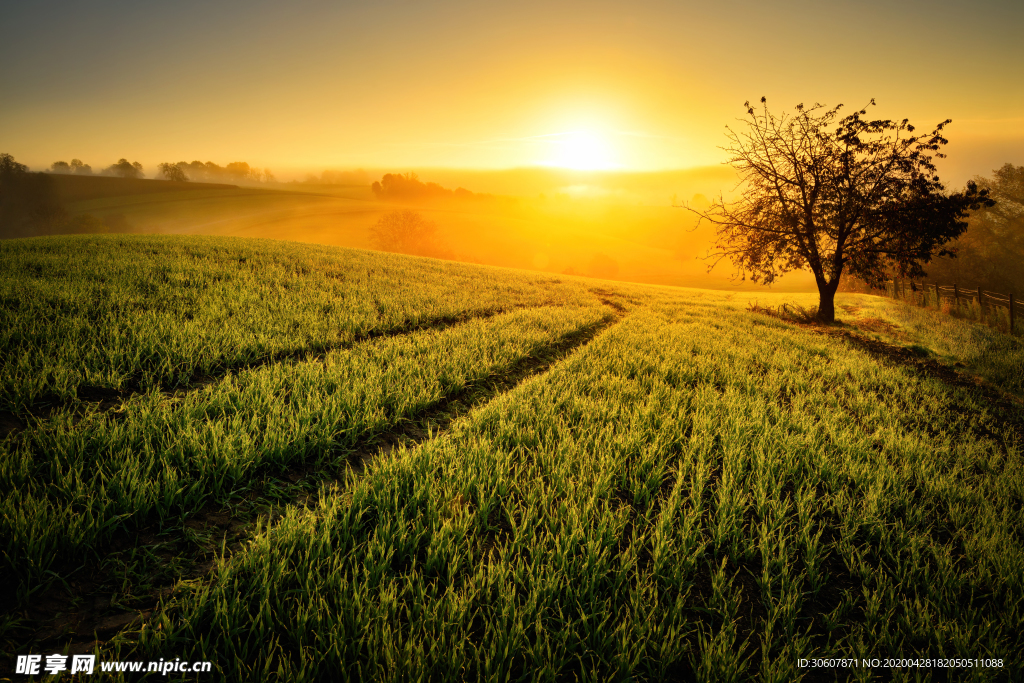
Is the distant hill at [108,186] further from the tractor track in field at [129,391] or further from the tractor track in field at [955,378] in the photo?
the tractor track in field at [955,378]

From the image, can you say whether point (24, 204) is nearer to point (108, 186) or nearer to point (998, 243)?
point (108, 186)

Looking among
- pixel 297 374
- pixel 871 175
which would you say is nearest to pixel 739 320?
pixel 871 175

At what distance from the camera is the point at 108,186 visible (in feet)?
309

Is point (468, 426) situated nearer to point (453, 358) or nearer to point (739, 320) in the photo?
point (453, 358)

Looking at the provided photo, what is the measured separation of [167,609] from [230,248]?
61.5 feet

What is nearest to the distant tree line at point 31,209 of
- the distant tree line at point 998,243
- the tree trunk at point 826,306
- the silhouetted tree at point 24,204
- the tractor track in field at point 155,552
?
the silhouetted tree at point 24,204

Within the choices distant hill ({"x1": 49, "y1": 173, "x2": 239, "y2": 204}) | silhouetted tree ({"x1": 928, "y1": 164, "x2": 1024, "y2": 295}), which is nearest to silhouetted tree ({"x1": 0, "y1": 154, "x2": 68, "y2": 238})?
distant hill ({"x1": 49, "y1": 173, "x2": 239, "y2": 204})

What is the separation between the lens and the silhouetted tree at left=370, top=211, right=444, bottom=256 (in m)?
67.9

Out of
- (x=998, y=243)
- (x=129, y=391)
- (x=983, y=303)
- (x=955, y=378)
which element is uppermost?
(x=998, y=243)

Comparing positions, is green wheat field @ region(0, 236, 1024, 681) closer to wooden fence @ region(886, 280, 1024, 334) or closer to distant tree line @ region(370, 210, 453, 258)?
wooden fence @ region(886, 280, 1024, 334)

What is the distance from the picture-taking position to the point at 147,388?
4406mm

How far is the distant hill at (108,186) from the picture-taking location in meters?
87.9

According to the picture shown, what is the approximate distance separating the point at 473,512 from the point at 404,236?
236ft

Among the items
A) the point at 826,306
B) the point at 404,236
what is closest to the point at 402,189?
the point at 404,236
